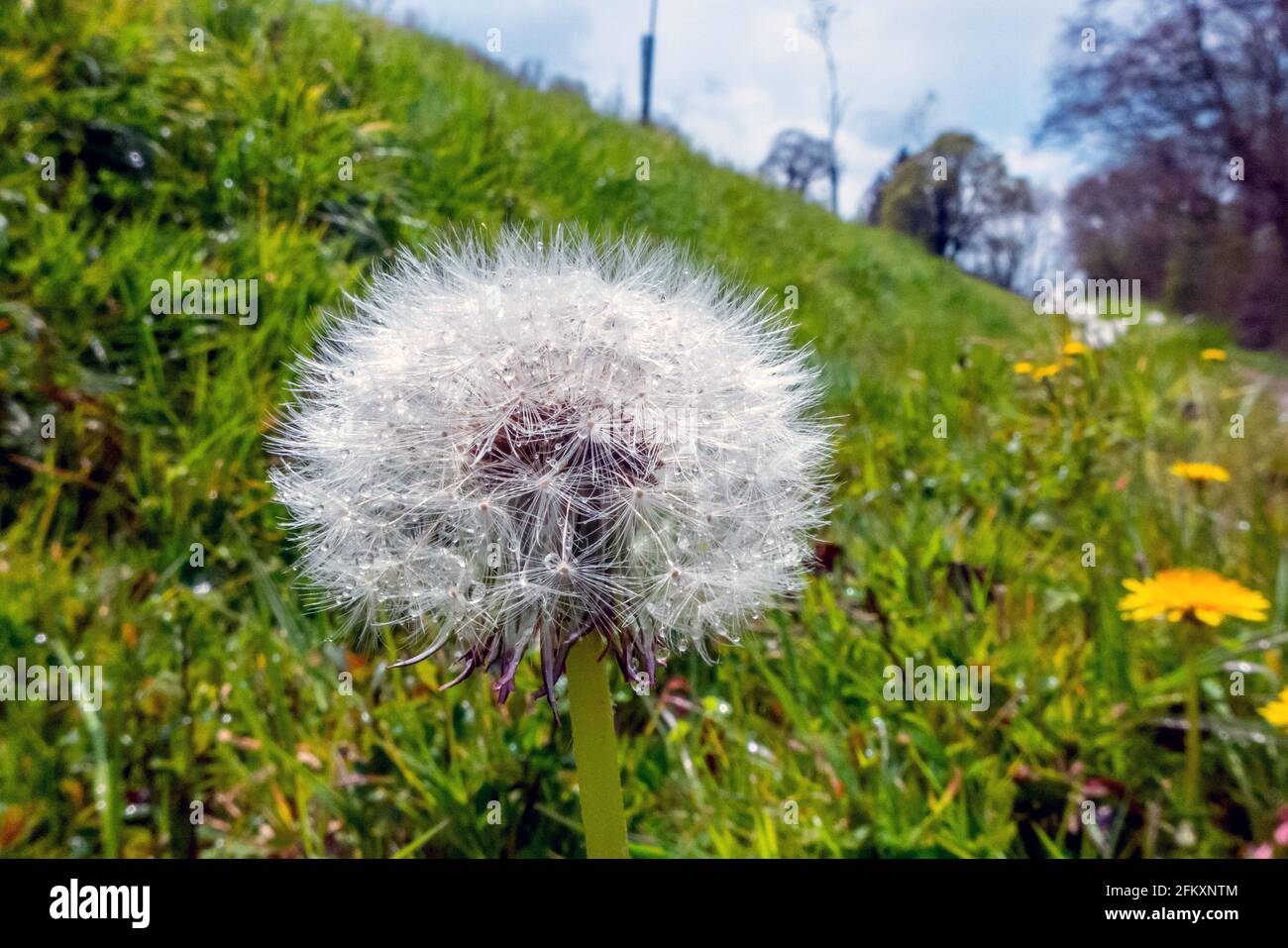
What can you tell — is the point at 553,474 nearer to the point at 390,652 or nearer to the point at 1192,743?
the point at 390,652

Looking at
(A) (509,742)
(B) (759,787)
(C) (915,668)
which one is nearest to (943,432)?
(C) (915,668)

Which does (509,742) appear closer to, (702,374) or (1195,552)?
(702,374)

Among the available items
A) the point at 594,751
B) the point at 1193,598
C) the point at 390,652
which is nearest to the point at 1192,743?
the point at 1193,598

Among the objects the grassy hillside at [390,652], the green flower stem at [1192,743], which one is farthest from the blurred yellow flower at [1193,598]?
the grassy hillside at [390,652]

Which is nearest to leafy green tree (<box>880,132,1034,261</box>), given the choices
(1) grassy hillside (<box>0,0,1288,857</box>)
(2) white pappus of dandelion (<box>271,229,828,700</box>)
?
(1) grassy hillside (<box>0,0,1288,857</box>)

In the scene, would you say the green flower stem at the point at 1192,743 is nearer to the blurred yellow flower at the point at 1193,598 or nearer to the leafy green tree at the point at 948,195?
the blurred yellow flower at the point at 1193,598

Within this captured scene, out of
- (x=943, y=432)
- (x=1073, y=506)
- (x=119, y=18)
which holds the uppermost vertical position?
(x=119, y=18)
